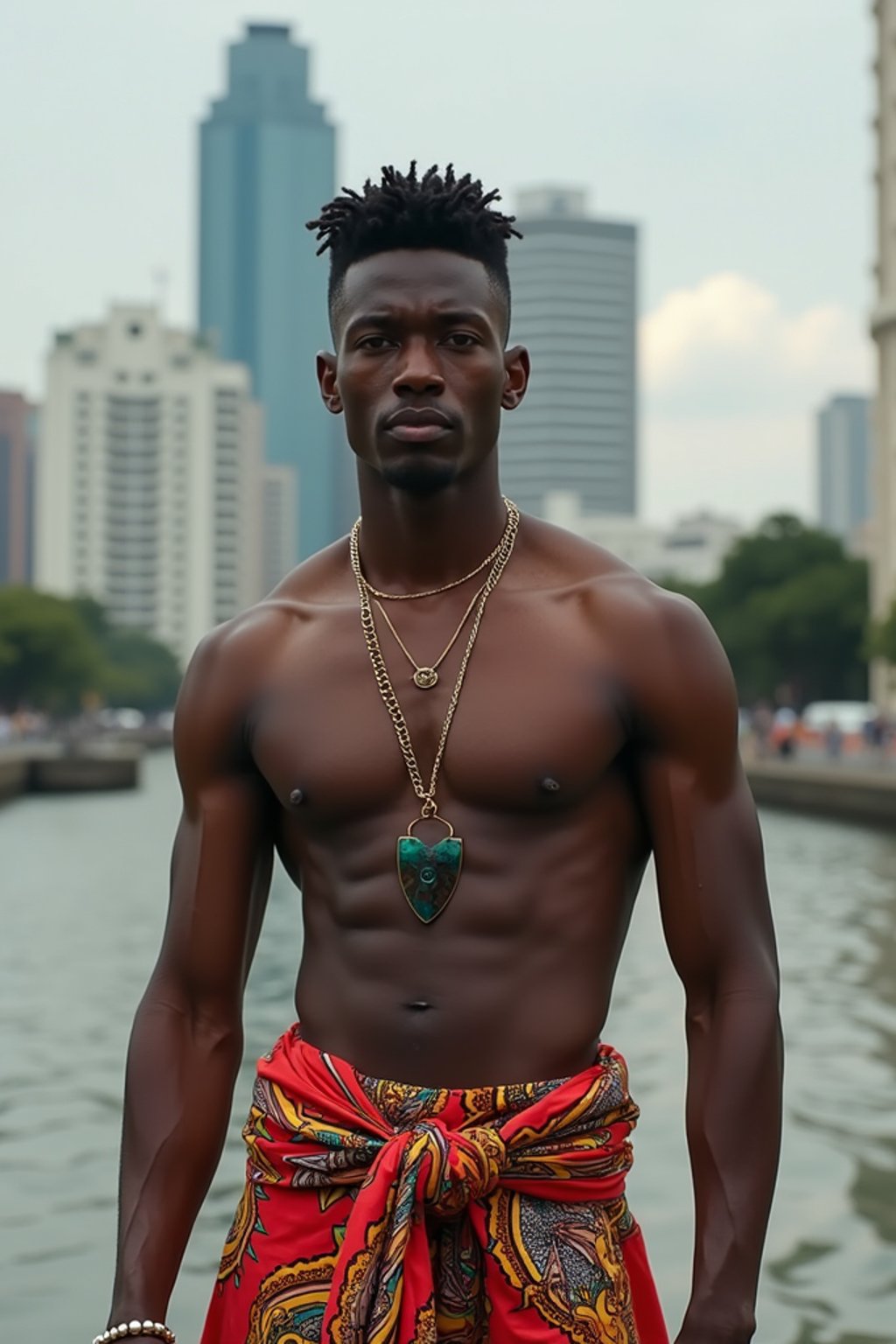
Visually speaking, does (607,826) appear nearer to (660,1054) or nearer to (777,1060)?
(777,1060)

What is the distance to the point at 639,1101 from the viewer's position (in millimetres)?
10250

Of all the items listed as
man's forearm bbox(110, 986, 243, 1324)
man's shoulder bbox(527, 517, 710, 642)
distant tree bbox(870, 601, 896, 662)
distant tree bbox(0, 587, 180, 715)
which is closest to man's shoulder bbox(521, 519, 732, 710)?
man's shoulder bbox(527, 517, 710, 642)

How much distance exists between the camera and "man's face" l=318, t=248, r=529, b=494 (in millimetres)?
2531

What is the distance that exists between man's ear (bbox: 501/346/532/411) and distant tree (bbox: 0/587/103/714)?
8620cm

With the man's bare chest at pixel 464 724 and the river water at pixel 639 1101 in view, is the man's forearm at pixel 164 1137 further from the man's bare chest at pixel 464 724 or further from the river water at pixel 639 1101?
the river water at pixel 639 1101

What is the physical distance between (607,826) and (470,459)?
51 centimetres

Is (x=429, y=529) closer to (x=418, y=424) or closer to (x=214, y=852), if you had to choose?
(x=418, y=424)

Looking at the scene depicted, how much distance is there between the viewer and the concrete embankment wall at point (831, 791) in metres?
31.1

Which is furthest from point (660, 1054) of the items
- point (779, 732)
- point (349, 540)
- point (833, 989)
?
point (779, 732)

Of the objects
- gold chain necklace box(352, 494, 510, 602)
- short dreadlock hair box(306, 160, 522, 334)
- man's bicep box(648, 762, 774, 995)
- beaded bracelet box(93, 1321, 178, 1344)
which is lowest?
beaded bracelet box(93, 1321, 178, 1344)

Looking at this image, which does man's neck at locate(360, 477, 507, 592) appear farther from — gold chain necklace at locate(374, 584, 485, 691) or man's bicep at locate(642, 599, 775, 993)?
man's bicep at locate(642, 599, 775, 993)

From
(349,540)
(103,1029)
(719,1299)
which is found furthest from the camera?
(103,1029)

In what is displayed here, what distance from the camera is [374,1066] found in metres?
2.50

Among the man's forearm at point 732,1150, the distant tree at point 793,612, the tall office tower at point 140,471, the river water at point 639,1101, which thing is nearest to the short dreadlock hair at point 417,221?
the man's forearm at point 732,1150
